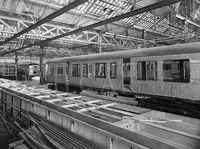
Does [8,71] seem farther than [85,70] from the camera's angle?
Yes

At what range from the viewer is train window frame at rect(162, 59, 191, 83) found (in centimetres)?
635

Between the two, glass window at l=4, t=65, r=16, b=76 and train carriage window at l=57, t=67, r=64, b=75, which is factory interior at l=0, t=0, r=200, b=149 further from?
glass window at l=4, t=65, r=16, b=76

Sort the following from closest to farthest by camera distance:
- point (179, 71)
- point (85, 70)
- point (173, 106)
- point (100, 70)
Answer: point (179, 71) → point (173, 106) → point (100, 70) → point (85, 70)

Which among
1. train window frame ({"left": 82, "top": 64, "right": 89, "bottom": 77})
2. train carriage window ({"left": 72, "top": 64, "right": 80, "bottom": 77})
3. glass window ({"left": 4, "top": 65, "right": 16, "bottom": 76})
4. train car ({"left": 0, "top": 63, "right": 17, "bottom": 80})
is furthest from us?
glass window ({"left": 4, "top": 65, "right": 16, "bottom": 76})

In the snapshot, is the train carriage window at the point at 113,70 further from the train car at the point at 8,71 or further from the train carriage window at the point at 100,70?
the train car at the point at 8,71

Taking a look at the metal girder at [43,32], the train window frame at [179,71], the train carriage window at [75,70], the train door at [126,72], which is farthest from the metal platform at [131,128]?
the metal girder at [43,32]

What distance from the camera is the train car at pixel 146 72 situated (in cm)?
623

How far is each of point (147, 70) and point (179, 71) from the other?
1469 mm

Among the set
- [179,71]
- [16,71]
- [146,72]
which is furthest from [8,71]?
[179,71]

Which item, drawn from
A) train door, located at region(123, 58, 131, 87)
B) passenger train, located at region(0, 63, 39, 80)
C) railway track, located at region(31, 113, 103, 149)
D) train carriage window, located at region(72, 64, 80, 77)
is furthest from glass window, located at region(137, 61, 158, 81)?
passenger train, located at region(0, 63, 39, 80)

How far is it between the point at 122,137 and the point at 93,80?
320 inches

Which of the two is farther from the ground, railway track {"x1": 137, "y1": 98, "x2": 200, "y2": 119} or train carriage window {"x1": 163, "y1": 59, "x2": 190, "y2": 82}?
train carriage window {"x1": 163, "y1": 59, "x2": 190, "y2": 82}

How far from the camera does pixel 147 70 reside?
7637 millimetres

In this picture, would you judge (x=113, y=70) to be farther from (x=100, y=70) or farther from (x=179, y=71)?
(x=179, y=71)
